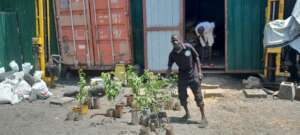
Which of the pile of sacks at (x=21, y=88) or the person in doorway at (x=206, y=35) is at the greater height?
the person in doorway at (x=206, y=35)

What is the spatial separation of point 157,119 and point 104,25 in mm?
5068

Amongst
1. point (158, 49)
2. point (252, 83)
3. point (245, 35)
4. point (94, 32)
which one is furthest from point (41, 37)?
point (252, 83)

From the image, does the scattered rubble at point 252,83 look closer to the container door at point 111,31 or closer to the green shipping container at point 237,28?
the green shipping container at point 237,28

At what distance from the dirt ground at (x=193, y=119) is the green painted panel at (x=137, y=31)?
7.95ft

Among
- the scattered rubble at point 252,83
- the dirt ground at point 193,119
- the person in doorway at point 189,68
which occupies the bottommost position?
the dirt ground at point 193,119

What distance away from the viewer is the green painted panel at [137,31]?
1069 cm

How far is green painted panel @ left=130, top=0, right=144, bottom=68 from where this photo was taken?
10.7m

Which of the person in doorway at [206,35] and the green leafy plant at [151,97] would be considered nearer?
the green leafy plant at [151,97]

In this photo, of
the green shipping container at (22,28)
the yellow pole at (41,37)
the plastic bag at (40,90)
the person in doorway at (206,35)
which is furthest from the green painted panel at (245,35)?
the green shipping container at (22,28)

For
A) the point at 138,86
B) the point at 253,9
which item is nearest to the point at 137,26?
the point at 253,9

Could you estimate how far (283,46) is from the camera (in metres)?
8.97

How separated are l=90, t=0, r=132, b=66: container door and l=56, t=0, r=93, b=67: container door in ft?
0.76

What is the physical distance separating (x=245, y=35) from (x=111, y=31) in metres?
3.74

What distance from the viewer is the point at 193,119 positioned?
711 centimetres
